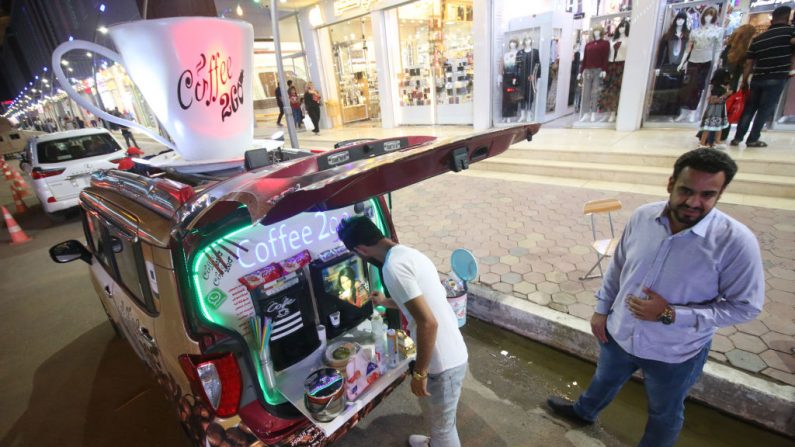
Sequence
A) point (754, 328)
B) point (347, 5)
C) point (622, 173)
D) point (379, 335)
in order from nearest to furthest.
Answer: point (379, 335)
point (754, 328)
point (622, 173)
point (347, 5)

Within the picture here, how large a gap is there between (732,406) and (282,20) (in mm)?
16284

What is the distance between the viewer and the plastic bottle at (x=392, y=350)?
2.03 m

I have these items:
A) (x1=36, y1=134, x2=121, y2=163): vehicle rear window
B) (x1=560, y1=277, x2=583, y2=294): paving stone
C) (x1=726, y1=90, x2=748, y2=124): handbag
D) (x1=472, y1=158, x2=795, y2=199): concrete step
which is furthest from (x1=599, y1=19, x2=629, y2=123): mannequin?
(x1=36, y1=134, x2=121, y2=163): vehicle rear window

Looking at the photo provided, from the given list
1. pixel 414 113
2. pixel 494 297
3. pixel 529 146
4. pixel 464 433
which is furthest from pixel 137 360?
pixel 414 113

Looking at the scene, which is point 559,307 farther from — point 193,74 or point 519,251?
point 193,74

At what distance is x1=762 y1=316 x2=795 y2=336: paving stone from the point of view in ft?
→ 8.35

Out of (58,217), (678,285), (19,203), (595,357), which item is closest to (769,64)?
(595,357)

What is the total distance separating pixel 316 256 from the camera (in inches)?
80.5

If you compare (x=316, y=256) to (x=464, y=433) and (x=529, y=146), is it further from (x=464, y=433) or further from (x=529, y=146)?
(x=529, y=146)

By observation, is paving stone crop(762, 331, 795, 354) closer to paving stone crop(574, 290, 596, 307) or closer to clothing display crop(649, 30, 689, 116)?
paving stone crop(574, 290, 596, 307)

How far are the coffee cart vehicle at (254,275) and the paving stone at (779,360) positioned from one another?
224 cm

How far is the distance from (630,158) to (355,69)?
36.8 feet

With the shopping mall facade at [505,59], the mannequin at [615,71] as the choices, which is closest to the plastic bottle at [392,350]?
the shopping mall facade at [505,59]

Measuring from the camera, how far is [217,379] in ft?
5.14
